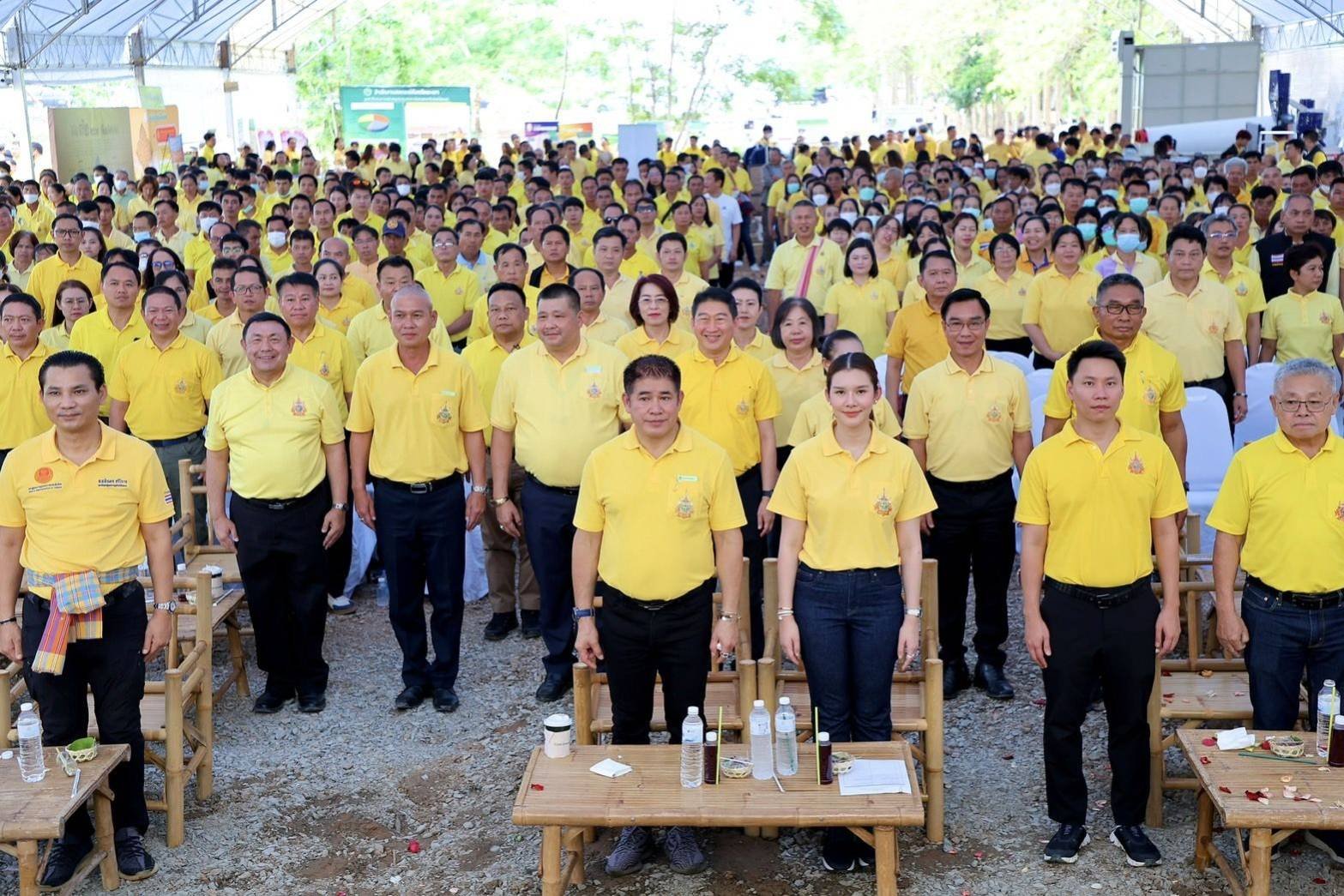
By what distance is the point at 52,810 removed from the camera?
159 inches

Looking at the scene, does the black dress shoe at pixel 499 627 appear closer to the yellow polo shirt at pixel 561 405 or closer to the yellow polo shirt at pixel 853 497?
the yellow polo shirt at pixel 561 405

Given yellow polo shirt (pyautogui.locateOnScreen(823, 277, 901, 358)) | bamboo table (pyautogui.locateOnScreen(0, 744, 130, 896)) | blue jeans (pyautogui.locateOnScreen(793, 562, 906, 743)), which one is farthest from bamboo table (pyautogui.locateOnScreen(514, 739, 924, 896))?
yellow polo shirt (pyautogui.locateOnScreen(823, 277, 901, 358))

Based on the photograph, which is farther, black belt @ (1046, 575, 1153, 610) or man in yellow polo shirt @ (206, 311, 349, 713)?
man in yellow polo shirt @ (206, 311, 349, 713)

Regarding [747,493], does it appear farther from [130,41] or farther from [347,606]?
[130,41]

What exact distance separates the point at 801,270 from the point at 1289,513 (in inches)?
229

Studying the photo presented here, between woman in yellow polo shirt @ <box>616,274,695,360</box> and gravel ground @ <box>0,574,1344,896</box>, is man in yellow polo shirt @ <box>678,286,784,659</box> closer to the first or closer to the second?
woman in yellow polo shirt @ <box>616,274,695,360</box>

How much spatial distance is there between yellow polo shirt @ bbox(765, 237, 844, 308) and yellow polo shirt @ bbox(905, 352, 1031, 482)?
433cm

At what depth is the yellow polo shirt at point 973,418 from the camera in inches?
217

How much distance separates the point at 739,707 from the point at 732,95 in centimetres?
3342

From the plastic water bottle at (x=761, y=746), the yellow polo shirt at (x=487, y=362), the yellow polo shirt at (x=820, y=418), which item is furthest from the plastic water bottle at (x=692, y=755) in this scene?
the yellow polo shirt at (x=487, y=362)

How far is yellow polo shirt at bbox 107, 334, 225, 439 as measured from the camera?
6.87m

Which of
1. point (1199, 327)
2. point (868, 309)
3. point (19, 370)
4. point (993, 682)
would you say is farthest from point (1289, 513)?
point (19, 370)

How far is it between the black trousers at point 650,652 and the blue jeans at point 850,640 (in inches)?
12.9

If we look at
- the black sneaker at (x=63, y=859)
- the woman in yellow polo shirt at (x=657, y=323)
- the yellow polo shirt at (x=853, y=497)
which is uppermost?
the woman in yellow polo shirt at (x=657, y=323)
